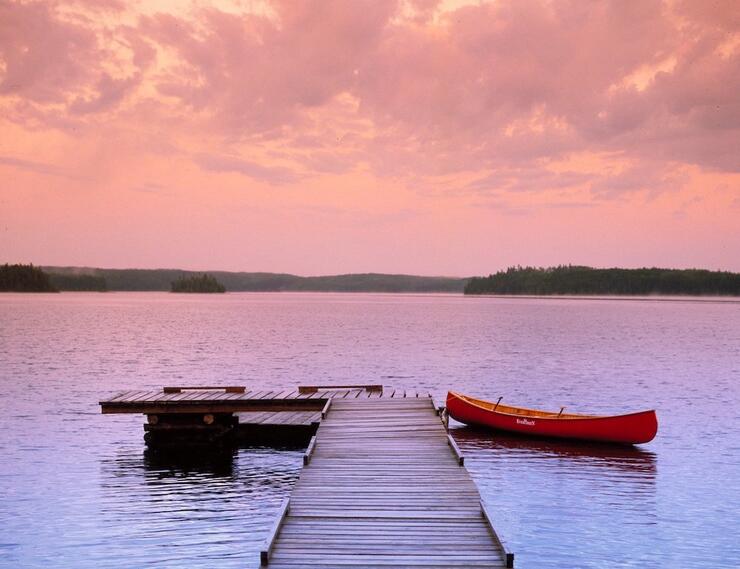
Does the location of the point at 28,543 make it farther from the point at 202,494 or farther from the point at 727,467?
the point at 727,467

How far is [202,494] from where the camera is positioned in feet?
68.9

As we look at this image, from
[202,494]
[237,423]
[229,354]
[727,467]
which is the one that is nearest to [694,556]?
[727,467]

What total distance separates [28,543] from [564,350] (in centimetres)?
7421

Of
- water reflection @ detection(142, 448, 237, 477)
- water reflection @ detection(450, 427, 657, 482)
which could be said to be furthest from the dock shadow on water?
water reflection @ detection(450, 427, 657, 482)

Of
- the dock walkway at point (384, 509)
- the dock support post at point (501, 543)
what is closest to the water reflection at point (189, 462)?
the dock walkway at point (384, 509)

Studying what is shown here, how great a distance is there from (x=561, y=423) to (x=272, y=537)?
19.7m

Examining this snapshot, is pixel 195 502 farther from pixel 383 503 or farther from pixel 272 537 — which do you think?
pixel 272 537

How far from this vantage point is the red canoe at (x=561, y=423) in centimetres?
2814

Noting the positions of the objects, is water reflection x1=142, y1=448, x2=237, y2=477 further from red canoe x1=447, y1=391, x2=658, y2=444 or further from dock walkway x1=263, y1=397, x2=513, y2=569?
red canoe x1=447, y1=391, x2=658, y2=444

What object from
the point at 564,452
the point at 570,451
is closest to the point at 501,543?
the point at 564,452

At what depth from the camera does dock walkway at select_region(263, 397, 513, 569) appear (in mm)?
11383

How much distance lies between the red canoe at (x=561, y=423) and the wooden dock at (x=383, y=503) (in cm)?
717

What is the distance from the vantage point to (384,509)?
538 inches

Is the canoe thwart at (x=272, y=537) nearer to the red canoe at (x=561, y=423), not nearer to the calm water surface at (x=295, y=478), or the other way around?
the calm water surface at (x=295, y=478)
